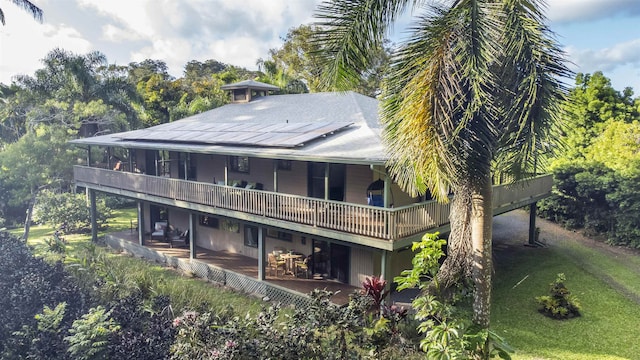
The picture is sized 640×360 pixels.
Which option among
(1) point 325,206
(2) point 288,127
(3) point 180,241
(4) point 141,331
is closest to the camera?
(4) point 141,331

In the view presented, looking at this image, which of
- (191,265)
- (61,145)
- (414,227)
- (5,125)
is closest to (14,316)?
(191,265)

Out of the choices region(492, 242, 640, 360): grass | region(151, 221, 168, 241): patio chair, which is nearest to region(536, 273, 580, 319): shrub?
region(492, 242, 640, 360): grass

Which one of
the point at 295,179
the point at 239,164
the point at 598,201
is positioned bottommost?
the point at 598,201

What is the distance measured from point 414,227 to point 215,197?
7613mm

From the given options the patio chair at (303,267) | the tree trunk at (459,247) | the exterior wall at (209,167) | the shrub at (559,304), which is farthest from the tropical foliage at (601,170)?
the exterior wall at (209,167)

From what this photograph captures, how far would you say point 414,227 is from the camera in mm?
11320

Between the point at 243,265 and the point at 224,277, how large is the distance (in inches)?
42.5

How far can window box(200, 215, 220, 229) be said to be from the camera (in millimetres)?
18698

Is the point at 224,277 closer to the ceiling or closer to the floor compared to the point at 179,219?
closer to the floor

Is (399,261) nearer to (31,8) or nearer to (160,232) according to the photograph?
(160,232)

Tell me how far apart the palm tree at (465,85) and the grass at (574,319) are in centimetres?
451

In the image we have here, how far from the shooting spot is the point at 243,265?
1634 cm

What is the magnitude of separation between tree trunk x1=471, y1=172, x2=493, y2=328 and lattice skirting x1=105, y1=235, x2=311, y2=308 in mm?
5212

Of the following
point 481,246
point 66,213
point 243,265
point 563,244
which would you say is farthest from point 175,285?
→ point 563,244
